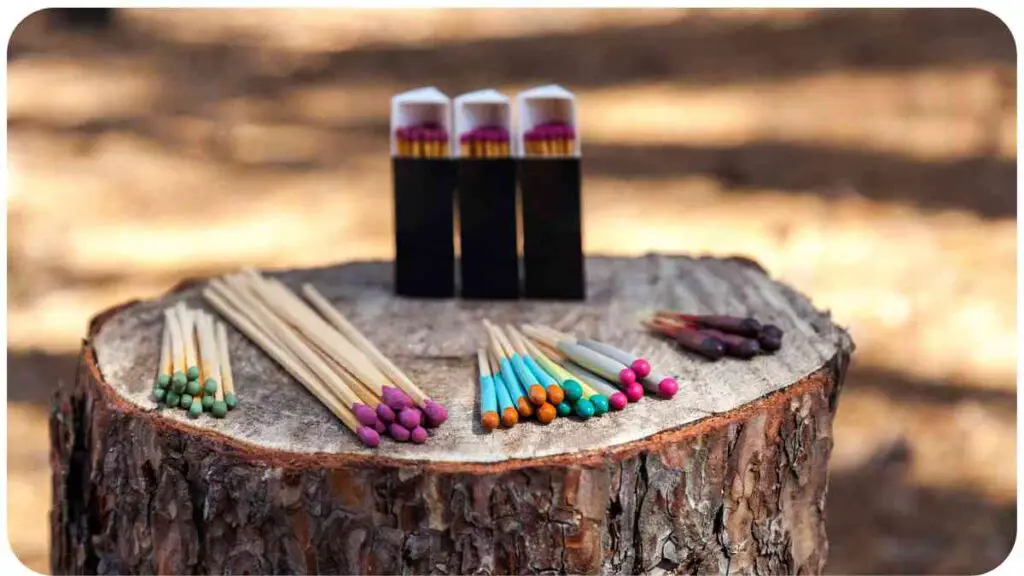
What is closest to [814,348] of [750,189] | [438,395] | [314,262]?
[438,395]

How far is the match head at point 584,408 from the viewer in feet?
4.11

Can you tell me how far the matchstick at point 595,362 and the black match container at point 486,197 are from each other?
0.21 metres

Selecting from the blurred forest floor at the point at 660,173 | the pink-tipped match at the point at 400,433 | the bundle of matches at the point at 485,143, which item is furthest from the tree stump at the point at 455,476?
the blurred forest floor at the point at 660,173

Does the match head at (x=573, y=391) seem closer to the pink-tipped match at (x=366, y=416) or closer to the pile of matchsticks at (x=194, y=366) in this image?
the pink-tipped match at (x=366, y=416)

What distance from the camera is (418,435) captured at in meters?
1.21

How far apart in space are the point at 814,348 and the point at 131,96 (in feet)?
5.67

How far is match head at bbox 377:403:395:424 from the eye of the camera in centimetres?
122

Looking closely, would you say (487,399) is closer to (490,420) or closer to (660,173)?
(490,420)

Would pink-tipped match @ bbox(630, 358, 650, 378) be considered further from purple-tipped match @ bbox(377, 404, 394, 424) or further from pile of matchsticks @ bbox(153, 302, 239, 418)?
pile of matchsticks @ bbox(153, 302, 239, 418)

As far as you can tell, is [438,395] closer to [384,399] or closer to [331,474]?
[384,399]

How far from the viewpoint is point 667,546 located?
4.14ft

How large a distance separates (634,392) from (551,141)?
484mm

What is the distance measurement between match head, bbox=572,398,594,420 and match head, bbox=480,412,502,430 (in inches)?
3.7

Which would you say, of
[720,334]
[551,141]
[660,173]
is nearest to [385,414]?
[720,334]
